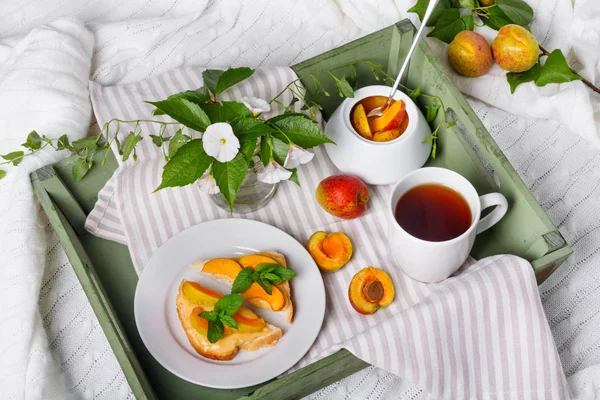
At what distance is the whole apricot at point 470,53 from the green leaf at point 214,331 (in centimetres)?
56

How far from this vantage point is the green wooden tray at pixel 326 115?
0.79 meters

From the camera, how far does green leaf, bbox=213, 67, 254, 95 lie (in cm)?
88

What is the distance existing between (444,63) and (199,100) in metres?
0.45

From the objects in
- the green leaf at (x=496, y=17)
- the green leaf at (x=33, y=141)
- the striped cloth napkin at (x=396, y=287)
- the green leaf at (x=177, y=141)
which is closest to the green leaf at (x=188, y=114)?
the green leaf at (x=177, y=141)

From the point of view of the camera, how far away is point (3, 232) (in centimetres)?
92

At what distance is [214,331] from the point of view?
0.81 m

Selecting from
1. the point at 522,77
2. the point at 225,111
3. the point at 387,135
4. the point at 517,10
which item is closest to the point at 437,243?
the point at 387,135

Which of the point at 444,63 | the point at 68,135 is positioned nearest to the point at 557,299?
the point at 444,63

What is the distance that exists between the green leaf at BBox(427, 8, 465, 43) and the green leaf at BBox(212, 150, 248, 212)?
451 mm

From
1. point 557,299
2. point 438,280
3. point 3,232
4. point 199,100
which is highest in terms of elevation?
point 199,100

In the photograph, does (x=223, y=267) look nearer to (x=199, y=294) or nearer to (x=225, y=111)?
(x=199, y=294)

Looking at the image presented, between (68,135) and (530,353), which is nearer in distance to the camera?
(530,353)

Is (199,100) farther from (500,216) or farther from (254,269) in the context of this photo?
(500,216)

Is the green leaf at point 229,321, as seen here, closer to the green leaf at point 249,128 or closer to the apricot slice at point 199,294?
the apricot slice at point 199,294
